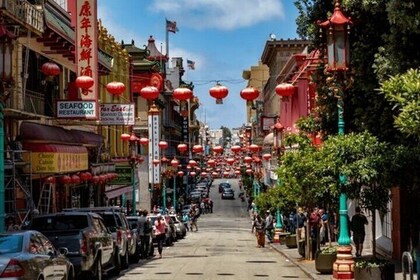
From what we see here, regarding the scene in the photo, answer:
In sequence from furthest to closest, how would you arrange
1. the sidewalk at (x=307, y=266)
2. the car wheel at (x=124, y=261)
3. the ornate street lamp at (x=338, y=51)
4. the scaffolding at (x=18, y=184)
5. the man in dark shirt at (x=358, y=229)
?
1. the scaffolding at (x=18, y=184)
2. the car wheel at (x=124, y=261)
3. the man in dark shirt at (x=358, y=229)
4. the sidewalk at (x=307, y=266)
5. the ornate street lamp at (x=338, y=51)

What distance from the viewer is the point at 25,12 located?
85.5 ft

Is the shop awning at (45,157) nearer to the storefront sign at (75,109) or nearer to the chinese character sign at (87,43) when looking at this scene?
the storefront sign at (75,109)

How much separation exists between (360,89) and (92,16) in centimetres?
1765

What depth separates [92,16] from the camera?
118 ft

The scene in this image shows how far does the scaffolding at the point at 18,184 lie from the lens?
2820 centimetres

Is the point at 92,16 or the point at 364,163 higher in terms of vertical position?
the point at 92,16

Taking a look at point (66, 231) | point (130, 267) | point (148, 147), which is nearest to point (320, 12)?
point (66, 231)

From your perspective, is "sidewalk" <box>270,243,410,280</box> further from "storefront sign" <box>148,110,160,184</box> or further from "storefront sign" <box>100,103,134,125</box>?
"storefront sign" <box>148,110,160,184</box>

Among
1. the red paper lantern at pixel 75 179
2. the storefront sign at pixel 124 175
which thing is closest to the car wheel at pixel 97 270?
the red paper lantern at pixel 75 179

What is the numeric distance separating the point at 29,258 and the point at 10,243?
30.8 inches

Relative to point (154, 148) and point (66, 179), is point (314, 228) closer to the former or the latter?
point (66, 179)

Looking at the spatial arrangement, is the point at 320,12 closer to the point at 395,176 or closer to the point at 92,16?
the point at 395,176

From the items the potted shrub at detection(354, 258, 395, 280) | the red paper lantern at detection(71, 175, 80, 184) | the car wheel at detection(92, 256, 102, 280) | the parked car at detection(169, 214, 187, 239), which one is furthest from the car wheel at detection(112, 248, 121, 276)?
the parked car at detection(169, 214, 187, 239)

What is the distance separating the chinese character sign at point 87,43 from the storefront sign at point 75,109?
4.85ft
